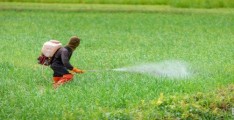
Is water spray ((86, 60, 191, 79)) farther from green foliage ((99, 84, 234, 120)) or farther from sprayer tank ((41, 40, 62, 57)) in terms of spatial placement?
green foliage ((99, 84, 234, 120))

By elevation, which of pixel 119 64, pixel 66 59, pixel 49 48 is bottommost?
pixel 119 64

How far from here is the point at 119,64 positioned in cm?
1321

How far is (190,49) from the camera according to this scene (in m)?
15.9

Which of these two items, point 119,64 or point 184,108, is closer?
point 184,108

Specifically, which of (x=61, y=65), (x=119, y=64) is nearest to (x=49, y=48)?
(x=61, y=65)

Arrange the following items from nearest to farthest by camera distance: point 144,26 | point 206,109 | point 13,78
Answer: point 206,109 → point 13,78 → point 144,26

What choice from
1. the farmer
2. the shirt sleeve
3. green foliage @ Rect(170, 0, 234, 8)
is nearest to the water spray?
the farmer

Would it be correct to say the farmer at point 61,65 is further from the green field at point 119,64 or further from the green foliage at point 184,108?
the green foliage at point 184,108

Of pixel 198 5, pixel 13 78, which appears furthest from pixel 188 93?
pixel 198 5

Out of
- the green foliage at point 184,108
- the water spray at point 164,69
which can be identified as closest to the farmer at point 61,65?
the water spray at point 164,69

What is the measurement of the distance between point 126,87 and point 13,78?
7.68 ft

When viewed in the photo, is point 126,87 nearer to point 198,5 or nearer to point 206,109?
point 206,109

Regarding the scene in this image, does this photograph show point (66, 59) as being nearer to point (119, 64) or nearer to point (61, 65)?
point (61, 65)

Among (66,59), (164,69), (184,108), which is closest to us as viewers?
(184,108)
